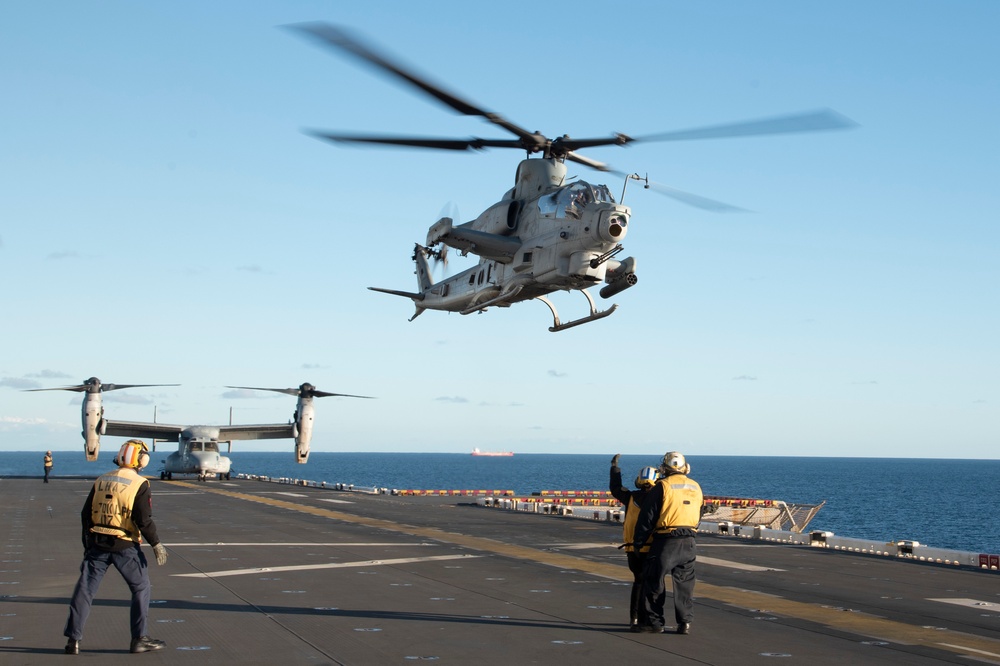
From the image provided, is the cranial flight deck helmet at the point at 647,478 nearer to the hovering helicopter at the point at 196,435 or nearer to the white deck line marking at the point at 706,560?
the white deck line marking at the point at 706,560

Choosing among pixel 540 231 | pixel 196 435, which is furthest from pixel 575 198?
pixel 196 435

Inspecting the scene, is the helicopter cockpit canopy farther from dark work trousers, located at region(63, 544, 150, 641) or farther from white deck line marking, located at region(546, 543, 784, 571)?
dark work trousers, located at region(63, 544, 150, 641)

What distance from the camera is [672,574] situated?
36.0ft

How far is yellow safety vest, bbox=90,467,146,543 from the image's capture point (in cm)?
987

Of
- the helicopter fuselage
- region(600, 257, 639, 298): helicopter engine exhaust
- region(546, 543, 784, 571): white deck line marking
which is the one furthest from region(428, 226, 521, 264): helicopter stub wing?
region(546, 543, 784, 571): white deck line marking

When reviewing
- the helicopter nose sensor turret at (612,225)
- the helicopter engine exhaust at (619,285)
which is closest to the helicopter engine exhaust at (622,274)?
the helicopter engine exhaust at (619,285)

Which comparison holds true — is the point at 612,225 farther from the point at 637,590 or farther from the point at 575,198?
the point at 637,590

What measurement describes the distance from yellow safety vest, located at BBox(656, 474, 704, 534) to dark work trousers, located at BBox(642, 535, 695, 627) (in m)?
0.16

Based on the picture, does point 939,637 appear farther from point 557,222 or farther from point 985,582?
point 557,222

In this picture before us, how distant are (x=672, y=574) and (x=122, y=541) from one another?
6000 mm

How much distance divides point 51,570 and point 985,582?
16.5 metres

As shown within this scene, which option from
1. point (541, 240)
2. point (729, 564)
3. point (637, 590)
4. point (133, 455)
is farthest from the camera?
point (541, 240)

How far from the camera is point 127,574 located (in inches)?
385

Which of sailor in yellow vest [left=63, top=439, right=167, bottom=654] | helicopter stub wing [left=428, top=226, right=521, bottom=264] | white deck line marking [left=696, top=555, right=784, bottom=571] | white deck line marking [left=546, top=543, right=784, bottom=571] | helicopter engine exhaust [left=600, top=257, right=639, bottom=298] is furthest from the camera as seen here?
helicopter stub wing [left=428, top=226, right=521, bottom=264]
